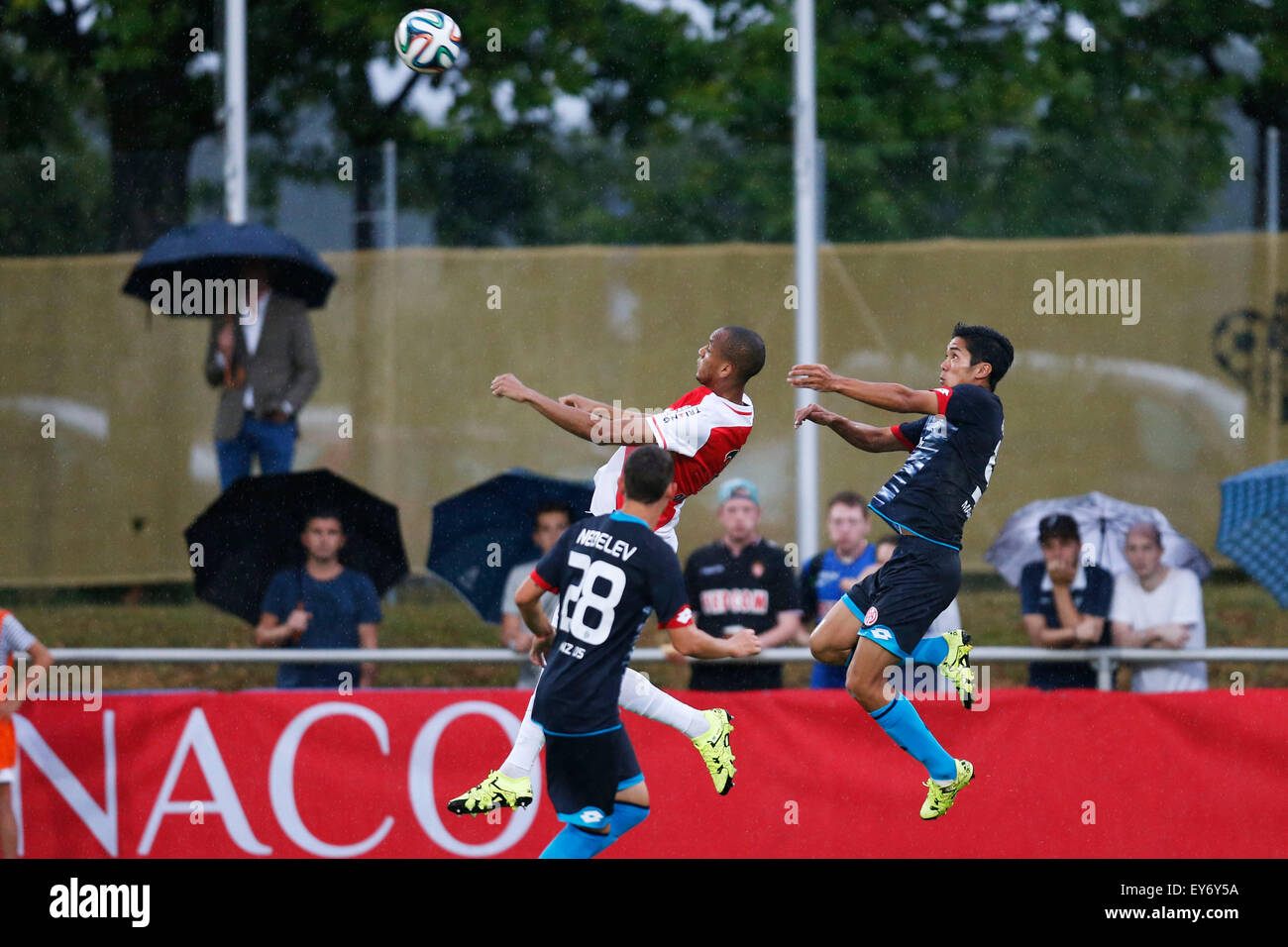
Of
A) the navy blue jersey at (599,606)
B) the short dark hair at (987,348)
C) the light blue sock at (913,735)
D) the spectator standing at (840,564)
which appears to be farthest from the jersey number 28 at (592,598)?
the spectator standing at (840,564)

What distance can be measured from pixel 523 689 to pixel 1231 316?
21.3ft

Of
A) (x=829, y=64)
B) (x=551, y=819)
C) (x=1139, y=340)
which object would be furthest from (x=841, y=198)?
(x=551, y=819)

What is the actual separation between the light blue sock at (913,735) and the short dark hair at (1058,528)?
7.65 feet

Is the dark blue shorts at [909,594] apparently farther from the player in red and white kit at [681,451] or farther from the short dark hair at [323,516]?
the short dark hair at [323,516]

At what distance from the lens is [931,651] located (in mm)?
8352

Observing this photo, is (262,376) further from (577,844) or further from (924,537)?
(924,537)

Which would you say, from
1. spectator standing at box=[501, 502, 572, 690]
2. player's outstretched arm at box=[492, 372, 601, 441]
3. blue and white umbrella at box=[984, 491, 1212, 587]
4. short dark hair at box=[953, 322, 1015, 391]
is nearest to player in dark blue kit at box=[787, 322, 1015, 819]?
short dark hair at box=[953, 322, 1015, 391]

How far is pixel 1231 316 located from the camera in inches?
487

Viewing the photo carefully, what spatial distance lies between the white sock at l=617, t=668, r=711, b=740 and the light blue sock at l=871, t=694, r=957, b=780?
0.92 m

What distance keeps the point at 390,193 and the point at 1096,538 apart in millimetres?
6098

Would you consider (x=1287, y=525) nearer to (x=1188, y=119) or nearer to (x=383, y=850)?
(x=383, y=850)

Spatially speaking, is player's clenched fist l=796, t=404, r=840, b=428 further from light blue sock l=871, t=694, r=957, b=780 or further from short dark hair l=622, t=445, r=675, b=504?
light blue sock l=871, t=694, r=957, b=780

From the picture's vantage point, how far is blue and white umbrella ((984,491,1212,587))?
395 inches

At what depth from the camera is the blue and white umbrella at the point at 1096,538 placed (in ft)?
32.9
